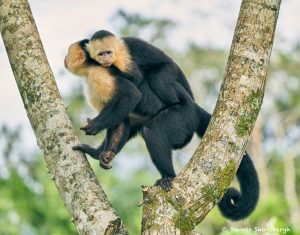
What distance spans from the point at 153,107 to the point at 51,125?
1.66 meters

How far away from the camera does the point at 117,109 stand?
5254 millimetres

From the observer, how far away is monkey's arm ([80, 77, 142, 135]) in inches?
203

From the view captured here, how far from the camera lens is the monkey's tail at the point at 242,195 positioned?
491cm

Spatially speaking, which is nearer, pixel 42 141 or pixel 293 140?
pixel 42 141

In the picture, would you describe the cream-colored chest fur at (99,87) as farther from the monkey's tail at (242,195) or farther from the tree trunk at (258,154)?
the tree trunk at (258,154)

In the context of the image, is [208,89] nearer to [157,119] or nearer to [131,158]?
[131,158]

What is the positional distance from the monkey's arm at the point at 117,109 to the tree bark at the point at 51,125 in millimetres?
952

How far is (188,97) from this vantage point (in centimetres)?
565

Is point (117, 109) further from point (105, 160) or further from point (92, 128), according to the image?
point (105, 160)

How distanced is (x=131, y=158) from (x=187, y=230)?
23429 millimetres

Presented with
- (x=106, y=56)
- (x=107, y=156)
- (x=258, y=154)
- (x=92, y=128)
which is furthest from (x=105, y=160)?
(x=258, y=154)

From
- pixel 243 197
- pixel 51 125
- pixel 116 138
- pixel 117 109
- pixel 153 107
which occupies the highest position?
pixel 51 125

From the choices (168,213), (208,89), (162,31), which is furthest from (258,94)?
(208,89)

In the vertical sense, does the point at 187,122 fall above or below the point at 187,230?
above
